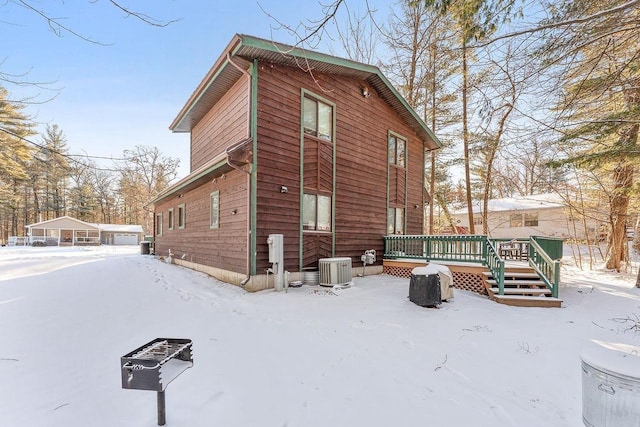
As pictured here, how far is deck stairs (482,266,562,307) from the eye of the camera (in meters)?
6.57

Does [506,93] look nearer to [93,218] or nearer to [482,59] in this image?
[482,59]

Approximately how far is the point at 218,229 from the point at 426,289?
611 centimetres

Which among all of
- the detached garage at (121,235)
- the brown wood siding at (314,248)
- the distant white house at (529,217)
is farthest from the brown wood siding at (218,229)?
the detached garage at (121,235)

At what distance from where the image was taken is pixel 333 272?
7762mm

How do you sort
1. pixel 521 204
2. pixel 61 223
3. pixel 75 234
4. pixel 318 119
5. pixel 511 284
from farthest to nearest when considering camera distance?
1. pixel 75 234
2. pixel 61 223
3. pixel 521 204
4. pixel 318 119
5. pixel 511 284

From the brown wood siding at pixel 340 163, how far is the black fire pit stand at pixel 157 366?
15.7 feet

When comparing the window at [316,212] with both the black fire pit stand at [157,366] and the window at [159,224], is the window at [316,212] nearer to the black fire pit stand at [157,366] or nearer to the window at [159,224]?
the black fire pit stand at [157,366]

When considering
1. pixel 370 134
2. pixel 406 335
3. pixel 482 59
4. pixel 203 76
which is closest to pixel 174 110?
pixel 203 76

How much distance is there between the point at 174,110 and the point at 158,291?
27.2ft

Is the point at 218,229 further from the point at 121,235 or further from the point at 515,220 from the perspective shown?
the point at 121,235

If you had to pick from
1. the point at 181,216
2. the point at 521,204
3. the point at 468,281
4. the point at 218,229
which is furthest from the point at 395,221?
the point at 521,204

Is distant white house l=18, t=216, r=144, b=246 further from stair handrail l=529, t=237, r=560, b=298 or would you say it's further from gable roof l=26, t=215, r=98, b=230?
stair handrail l=529, t=237, r=560, b=298

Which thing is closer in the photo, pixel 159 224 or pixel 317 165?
pixel 317 165

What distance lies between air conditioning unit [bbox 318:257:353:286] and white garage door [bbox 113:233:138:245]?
35.8 meters
